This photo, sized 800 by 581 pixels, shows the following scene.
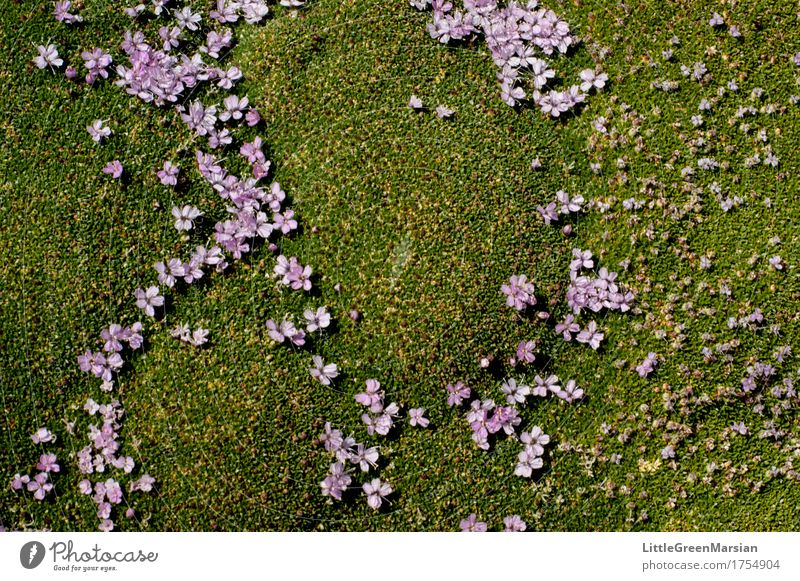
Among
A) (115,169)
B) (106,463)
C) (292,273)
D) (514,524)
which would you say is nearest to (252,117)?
(115,169)

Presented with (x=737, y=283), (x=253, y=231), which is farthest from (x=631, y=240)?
(x=253, y=231)

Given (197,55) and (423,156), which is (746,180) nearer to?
(423,156)

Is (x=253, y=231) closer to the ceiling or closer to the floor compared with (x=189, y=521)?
closer to the ceiling

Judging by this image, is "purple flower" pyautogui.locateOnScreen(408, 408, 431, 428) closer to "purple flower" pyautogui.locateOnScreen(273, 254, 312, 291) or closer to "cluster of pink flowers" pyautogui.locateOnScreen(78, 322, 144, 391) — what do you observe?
"purple flower" pyautogui.locateOnScreen(273, 254, 312, 291)

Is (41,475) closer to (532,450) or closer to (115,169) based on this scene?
(115,169)

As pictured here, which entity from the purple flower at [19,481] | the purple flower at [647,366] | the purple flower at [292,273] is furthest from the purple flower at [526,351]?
the purple flower at [19,481]
